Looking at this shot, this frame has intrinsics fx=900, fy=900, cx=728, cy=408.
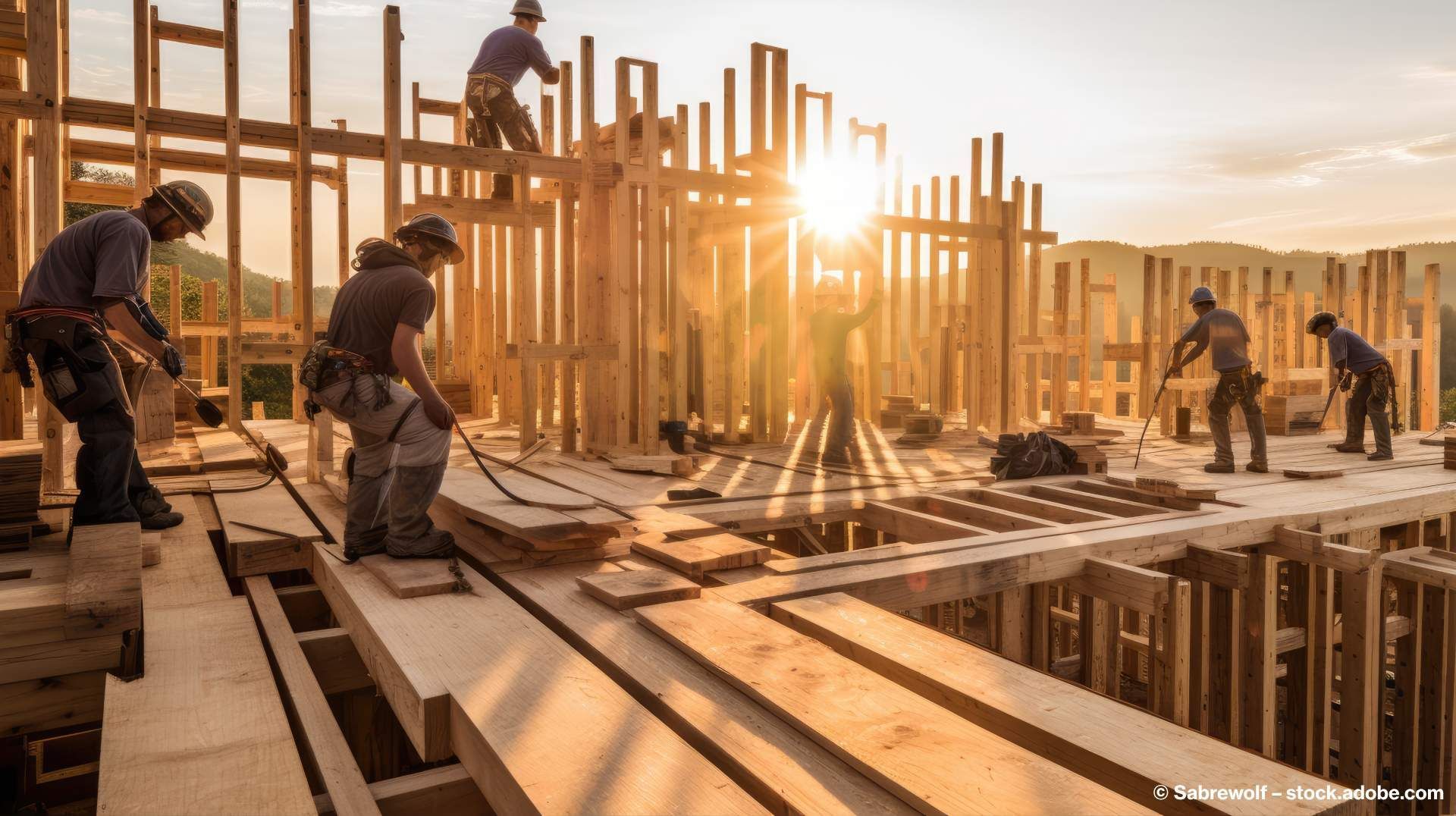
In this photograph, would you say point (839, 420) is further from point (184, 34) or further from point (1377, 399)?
point (184, 34)

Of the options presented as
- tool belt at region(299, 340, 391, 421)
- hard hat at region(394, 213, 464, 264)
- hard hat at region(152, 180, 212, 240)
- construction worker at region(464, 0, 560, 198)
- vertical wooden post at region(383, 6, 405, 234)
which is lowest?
tool belt at region(299, 340, 391, 421)

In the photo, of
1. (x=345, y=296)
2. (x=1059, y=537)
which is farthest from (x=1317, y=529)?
(x=345, y=296)

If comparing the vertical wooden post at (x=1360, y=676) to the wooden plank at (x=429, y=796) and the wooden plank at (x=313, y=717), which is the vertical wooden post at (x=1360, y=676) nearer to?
the wooden plank at (x=429, y=796)

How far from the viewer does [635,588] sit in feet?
12.4

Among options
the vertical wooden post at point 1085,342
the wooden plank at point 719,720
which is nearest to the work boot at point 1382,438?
the vertical wooden post at point 1085,342

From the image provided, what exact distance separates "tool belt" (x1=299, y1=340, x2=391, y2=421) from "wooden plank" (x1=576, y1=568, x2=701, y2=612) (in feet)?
4.14

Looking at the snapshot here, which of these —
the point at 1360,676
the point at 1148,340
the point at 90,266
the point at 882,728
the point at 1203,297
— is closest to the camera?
the point at 882,728

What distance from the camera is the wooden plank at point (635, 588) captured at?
369 centimetres

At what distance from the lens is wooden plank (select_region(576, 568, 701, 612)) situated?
3686 mm

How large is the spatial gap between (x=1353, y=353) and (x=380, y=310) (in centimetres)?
1028

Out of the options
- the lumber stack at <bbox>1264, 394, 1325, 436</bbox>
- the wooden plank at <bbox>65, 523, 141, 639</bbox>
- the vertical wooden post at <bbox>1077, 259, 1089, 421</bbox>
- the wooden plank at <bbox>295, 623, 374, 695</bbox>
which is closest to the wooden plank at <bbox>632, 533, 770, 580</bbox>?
the wooden plank at <bbox>295, 623, 374, 695</bbox>

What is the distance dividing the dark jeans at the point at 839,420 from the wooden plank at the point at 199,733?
19.5ft

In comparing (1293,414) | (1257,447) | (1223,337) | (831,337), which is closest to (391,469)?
(831,337)

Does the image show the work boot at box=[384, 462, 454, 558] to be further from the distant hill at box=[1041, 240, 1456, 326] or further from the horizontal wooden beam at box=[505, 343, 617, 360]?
the distant hill at box=[1041, 240, 1456, 326]
